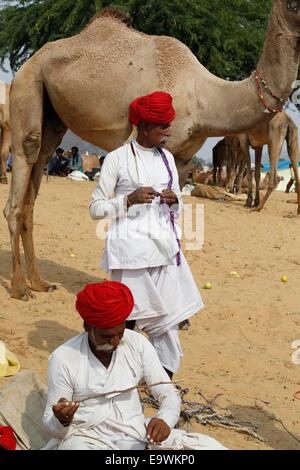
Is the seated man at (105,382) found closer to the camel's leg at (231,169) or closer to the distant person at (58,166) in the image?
the camel's leg at (231,169)

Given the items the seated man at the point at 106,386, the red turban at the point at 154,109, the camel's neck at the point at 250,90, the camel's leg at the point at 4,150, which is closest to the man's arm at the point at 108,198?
the red turban at the point at 154,109

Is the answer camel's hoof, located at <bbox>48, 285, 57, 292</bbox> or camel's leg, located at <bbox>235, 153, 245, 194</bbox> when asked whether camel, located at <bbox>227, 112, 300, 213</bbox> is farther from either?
camel's hoof, located at <bbox>48, 285, 57, 292</bbox>

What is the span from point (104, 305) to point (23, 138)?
187 inches

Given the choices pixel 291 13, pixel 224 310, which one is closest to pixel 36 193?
pixel 224 310

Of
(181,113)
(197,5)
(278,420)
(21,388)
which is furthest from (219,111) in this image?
(197,5)

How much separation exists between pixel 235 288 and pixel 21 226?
248cm

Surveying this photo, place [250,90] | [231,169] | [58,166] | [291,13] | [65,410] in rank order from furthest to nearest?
[58,166] → [231,169] → [250,90] → [291,13] → [65,410]

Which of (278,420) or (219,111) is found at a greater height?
(219,111)

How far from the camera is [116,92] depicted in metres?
7.40

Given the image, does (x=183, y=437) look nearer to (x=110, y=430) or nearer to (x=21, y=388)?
(x=110, y=430)

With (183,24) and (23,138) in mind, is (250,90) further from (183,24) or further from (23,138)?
(183,24)

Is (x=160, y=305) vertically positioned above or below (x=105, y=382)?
below

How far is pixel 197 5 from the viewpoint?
18406 mm

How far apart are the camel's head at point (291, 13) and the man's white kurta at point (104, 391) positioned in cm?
410
